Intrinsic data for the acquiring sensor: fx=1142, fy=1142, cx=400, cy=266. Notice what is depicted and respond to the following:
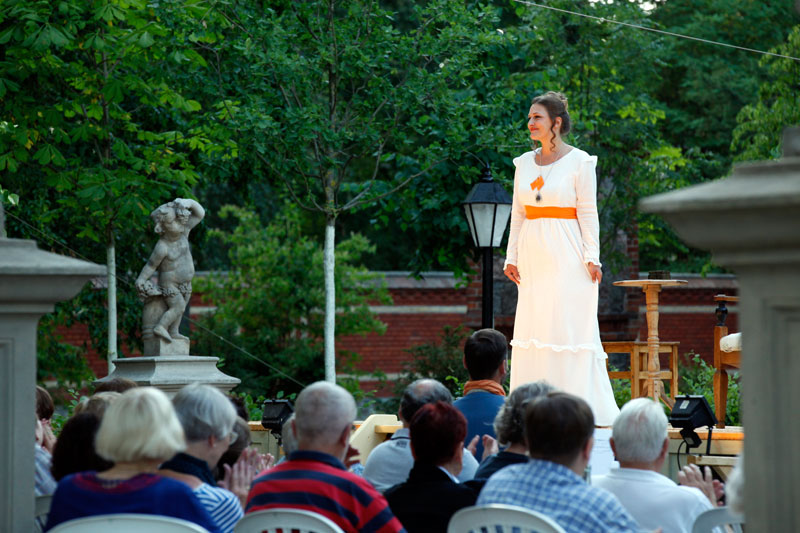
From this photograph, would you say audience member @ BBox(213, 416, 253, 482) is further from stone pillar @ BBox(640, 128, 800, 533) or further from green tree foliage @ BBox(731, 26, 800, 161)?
green tree foliage @ BBox(731, 26, 800, 161)

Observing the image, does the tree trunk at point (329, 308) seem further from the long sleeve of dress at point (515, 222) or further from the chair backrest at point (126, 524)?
the chair backrest at point (126, 524)

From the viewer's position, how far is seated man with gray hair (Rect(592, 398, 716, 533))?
11.7 feet

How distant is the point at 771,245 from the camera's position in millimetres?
2600

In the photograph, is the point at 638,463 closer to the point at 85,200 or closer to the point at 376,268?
the point at 85,200

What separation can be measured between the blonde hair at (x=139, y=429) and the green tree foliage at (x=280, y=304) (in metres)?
12.8

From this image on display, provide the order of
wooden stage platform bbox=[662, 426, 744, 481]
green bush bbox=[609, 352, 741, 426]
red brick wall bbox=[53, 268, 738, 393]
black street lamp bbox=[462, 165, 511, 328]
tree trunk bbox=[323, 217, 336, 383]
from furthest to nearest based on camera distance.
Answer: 1. red brick wall bbox=[53, 268, 738, 393]
2. tree trunk bbox=[323, 217, 336, 383]
3. green bush bbox=[609, 352, 741, 426]
4. black street lamp bbox=[462, 165, 511, 328]
5. wooden stage platform bbox=[662, 426, 744, 481]

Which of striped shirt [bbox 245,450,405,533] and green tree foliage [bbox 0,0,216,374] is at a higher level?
green tree foliage [bbox 0,0,216,374]

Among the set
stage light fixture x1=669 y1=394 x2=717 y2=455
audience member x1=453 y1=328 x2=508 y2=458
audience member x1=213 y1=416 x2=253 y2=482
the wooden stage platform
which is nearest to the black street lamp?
the wooden stage platform

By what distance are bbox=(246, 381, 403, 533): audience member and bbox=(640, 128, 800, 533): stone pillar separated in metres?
1.14

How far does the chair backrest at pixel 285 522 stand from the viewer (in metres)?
3.11

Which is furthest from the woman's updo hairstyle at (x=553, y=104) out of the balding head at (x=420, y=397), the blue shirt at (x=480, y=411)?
the balding head at (x=420, y=397)

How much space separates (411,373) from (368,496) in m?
10.6

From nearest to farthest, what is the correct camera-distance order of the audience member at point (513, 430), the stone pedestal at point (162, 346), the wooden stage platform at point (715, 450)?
the audience member at point (513, 430)
the wooden stage platform at point (715, 450)
the stone pedestal at point (162, 346)

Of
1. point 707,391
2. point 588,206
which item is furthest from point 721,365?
point 588,206
